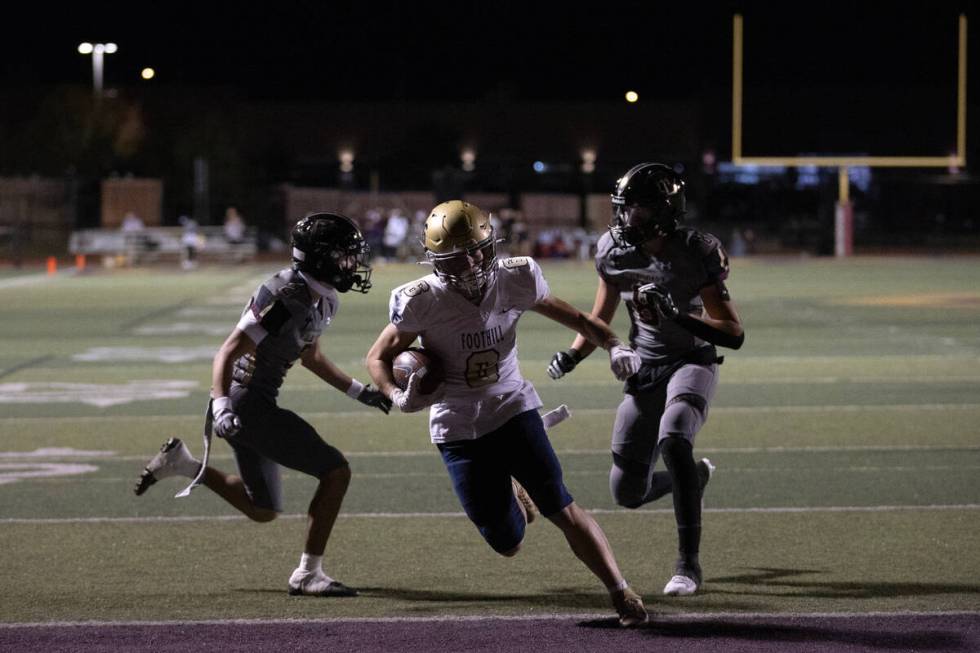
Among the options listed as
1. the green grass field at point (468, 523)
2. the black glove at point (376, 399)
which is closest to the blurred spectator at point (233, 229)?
the green grass field at point (468, 523)

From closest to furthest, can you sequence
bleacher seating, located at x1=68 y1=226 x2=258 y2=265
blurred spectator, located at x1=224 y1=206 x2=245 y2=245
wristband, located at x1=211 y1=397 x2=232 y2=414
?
1. wristband, located at x1=211 y1=397 x2=232 y2=414
2. blurred spectator, located at x1=224 y1=206 x2=245 y2=245
3. bleacher seating, located at x1=68 y1=226 x2=258 y2=265

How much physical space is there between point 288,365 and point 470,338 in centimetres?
120

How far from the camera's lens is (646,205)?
22.2 ft

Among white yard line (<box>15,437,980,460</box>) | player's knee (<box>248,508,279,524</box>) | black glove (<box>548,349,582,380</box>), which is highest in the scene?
black glove (<box>548,349,582,380</box>)

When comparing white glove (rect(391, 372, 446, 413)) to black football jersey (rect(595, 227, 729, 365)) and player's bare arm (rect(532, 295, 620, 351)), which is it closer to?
player's bare arm (rect(532, 295, 620, 351))

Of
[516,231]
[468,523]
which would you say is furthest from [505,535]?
[516,231]

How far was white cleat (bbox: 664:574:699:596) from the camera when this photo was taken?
21.2ft

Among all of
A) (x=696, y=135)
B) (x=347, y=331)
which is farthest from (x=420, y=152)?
(x=347, y=331)

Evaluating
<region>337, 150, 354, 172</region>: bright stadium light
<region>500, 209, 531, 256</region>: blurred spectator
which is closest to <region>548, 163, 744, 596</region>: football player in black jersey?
<region>500, 209, 531, 256</region>: blurred spectator

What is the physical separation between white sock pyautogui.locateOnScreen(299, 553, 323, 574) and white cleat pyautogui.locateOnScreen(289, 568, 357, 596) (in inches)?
0.4

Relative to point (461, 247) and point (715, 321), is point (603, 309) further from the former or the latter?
point (461, 247)

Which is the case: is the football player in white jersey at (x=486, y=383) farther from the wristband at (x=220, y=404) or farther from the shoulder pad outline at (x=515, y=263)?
the wristband at (x=220, y=404)

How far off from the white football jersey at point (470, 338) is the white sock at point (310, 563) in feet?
2.98

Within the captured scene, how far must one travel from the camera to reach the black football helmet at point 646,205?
675cm
